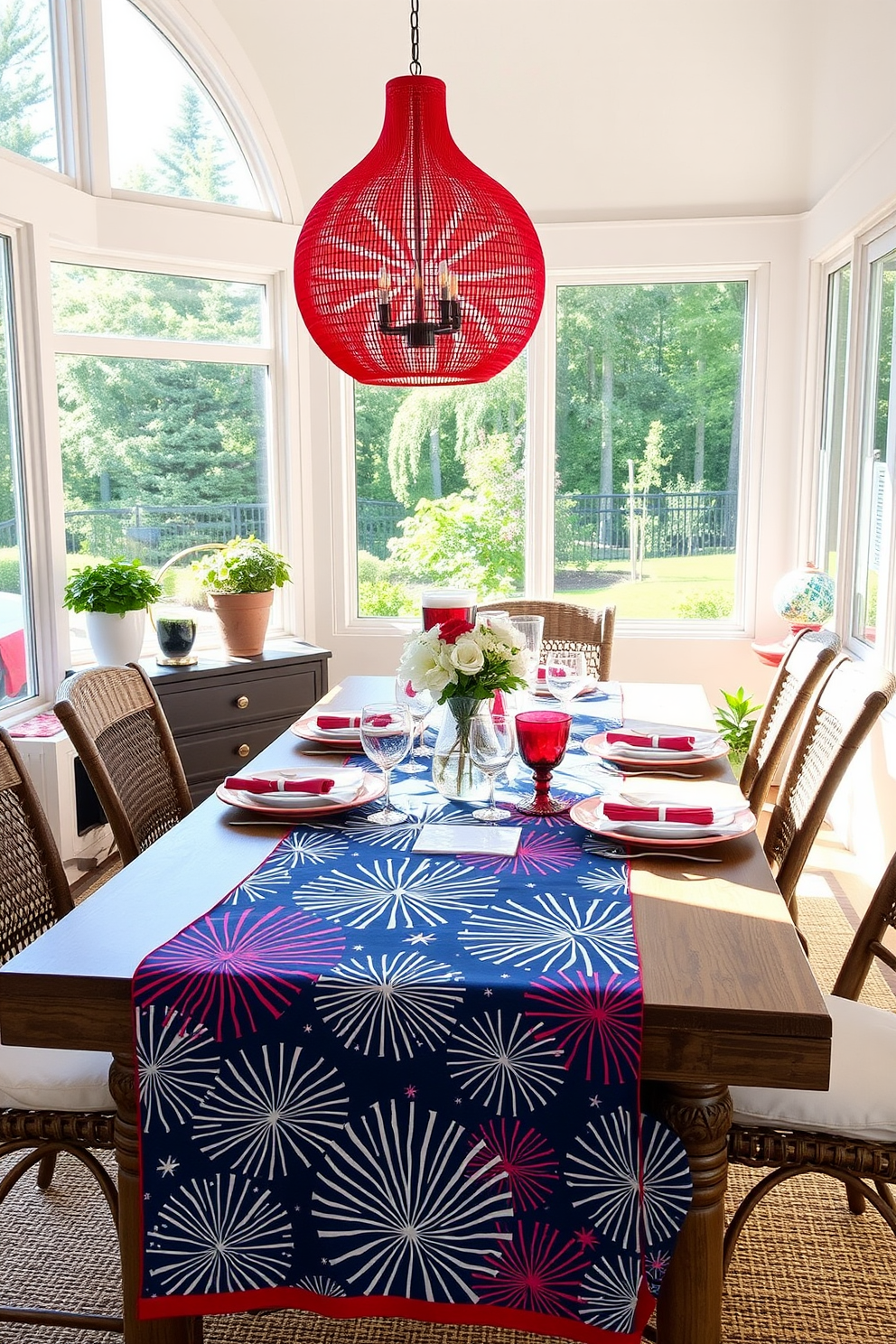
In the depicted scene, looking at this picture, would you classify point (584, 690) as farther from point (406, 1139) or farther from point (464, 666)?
point (406, 1139)

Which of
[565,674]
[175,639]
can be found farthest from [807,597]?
[175,639]

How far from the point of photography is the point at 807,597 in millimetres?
4215

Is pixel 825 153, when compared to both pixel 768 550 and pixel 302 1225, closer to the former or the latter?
pixel 768 550

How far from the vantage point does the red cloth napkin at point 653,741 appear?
92.4 inches

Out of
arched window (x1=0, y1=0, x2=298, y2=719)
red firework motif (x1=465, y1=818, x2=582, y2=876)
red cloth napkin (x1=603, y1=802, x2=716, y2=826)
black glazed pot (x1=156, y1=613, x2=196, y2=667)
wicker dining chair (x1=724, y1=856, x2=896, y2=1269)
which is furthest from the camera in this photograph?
black glazed pot (x1=156, y1=613, x2=196, y2=667)

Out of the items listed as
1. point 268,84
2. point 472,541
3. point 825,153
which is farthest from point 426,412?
point 825,153

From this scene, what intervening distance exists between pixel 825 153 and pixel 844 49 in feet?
1.18

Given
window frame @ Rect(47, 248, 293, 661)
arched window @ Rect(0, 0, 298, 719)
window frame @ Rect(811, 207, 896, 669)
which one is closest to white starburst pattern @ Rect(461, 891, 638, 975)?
window frame @ Rect(811, 207, 896, 669)

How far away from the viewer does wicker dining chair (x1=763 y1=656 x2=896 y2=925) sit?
6.65ft

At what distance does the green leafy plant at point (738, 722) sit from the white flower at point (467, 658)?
2248 millimetres

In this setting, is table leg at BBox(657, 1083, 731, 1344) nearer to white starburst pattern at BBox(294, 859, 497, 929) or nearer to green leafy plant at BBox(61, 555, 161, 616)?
white starburst pattern at BBox(294, 859, 497, 929)

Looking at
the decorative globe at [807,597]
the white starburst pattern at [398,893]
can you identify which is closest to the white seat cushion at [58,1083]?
the white starburst pattern at [398,893]

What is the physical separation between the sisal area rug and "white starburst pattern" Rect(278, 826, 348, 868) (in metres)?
0.74

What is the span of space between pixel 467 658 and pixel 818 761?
2.53ft
